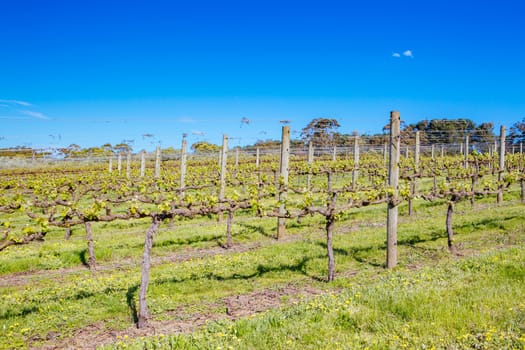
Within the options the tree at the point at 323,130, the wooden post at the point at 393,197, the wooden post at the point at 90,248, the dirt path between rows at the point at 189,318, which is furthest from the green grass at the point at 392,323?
the tree at the point at 323,130

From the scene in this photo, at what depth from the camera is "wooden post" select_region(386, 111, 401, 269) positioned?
902 cm

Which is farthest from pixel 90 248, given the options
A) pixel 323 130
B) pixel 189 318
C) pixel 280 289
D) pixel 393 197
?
pixel 323 130

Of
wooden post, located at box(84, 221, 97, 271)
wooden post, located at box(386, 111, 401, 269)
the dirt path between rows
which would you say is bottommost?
the dirt path between rows

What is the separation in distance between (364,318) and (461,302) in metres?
1.52

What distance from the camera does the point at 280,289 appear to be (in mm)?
7836

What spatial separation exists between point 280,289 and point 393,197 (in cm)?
355

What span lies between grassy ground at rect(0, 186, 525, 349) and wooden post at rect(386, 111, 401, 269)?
458mm

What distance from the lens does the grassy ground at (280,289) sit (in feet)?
16.0

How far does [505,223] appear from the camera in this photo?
12367 mm

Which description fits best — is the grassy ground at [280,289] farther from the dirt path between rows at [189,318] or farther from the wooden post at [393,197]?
the wooden post at [393,197]

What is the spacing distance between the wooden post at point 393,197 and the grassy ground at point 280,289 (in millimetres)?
458

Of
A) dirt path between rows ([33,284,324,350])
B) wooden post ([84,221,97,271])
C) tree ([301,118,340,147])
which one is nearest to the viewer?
dirt path between rows ([33,284,324,350])

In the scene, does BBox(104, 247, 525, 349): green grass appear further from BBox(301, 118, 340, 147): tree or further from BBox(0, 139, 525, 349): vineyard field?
BBox(301, 118, 340, 147): tree

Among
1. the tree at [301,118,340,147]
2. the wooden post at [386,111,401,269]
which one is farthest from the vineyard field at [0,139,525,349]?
the tree at [301,118,340,147]
